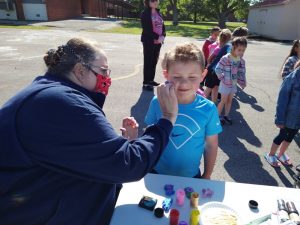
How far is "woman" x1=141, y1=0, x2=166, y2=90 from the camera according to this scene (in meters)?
6.34

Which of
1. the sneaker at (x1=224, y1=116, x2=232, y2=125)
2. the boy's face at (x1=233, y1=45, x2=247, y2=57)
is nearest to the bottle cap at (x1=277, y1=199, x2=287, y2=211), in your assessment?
the boy's face at (x1=233, y1=45, x2=247, y2=57)

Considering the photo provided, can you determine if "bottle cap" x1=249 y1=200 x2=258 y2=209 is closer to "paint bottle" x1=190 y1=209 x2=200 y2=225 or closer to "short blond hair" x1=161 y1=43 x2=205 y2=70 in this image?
"paint bottle" x1=190 y1=209 x2=200 y2=225

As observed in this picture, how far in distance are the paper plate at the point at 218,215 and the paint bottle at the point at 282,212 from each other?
233 mm

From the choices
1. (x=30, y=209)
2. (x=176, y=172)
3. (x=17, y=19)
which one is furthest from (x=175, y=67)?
(x=17, y=19)

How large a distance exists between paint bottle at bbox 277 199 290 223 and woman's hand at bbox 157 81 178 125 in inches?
30.6

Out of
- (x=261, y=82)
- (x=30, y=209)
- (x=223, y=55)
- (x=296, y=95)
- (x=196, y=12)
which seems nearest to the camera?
(x=30, y=209)

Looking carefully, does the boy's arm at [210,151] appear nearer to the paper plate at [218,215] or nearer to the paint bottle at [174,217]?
the paper plate at [218,215]

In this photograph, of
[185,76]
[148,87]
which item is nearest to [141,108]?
[148,87]

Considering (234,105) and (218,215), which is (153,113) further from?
(234,105)

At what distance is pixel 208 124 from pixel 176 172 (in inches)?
18.5

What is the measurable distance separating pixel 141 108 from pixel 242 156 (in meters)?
2.42

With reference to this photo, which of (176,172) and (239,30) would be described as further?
(239,30)

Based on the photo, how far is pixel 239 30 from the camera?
563 centimetres

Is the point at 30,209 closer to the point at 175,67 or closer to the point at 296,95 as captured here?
the point at 175,67
